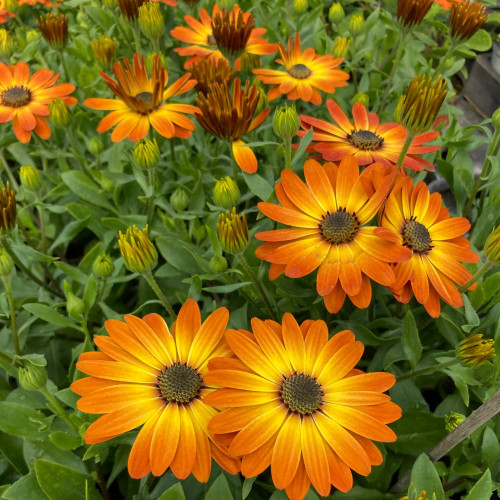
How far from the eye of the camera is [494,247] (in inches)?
33.4

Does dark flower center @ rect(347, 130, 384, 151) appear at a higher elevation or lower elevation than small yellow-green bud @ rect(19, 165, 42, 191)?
higher

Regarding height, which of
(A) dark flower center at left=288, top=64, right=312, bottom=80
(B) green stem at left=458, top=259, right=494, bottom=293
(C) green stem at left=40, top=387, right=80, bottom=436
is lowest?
(C) green stem at left=40, top=387, right=80, bottom=436

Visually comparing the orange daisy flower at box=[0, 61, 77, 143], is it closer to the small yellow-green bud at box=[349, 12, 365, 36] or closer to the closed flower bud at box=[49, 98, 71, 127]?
the closed flower bud at box=[49, 98, 71, 127]

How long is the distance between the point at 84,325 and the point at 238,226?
0.40m

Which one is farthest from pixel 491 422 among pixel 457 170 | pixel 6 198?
pixel 6 198

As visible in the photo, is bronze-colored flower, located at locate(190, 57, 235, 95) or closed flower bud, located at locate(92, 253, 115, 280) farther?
bronze-colored flower, located at locate(190, 57, 235, 95)

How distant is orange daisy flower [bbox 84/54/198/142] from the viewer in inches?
44.6

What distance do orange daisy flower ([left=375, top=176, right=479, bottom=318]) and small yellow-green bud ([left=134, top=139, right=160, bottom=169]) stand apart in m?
0.50

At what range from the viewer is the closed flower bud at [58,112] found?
1.26 meters

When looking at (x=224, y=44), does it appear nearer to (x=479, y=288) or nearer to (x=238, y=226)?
(x=238, y=226)

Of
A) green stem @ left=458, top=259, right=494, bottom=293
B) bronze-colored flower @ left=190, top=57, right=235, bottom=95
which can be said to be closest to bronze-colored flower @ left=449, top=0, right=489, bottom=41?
bronze-colored flower @ left=190, top=57, right=235, bottom=95

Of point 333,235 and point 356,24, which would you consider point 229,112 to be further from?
point 356,24

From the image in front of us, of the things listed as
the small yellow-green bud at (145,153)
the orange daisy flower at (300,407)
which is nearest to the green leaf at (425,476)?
the orange daisy flower at (300,407)

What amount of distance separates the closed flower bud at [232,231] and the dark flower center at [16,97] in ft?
2.50
